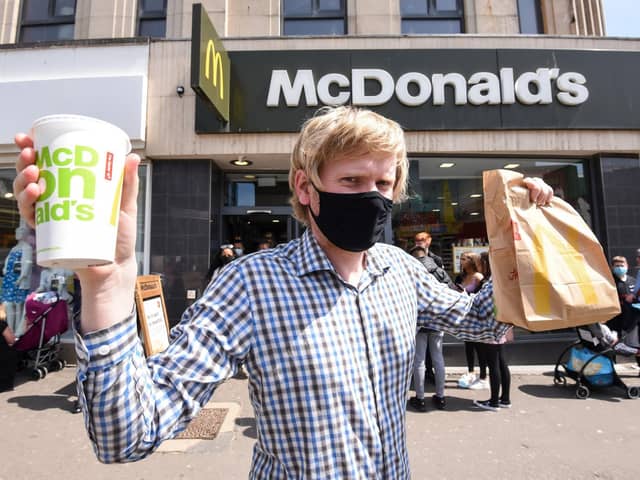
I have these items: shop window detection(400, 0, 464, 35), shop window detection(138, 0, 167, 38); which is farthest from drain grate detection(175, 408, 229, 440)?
shop window detection(400, 0, 464, 35)

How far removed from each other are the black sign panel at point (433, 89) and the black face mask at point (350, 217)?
6.05 m

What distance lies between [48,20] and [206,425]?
30.8 ft

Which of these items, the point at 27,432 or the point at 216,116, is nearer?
the point at 27,432

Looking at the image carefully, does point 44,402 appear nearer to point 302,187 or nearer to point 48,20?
point 302,187

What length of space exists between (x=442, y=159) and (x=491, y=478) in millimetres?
5489

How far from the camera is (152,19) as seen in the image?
8461mm

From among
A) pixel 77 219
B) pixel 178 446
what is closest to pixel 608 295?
pixel 77 219

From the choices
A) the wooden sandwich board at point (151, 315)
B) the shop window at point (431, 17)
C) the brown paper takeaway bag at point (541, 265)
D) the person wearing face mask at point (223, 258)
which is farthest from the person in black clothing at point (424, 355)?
the shop window at point (431, 17)

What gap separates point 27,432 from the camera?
4.20 metres

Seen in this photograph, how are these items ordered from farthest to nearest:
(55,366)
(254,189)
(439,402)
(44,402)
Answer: (254,189)
(55,366)
(44,402)
(439,402)

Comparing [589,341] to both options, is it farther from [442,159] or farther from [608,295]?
[608,295]

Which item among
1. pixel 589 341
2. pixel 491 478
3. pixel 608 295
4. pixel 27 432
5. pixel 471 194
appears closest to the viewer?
pixel 608 295

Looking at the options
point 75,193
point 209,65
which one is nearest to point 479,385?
point 75,193

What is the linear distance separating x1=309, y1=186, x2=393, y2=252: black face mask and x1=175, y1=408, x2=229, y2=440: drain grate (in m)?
3.38
